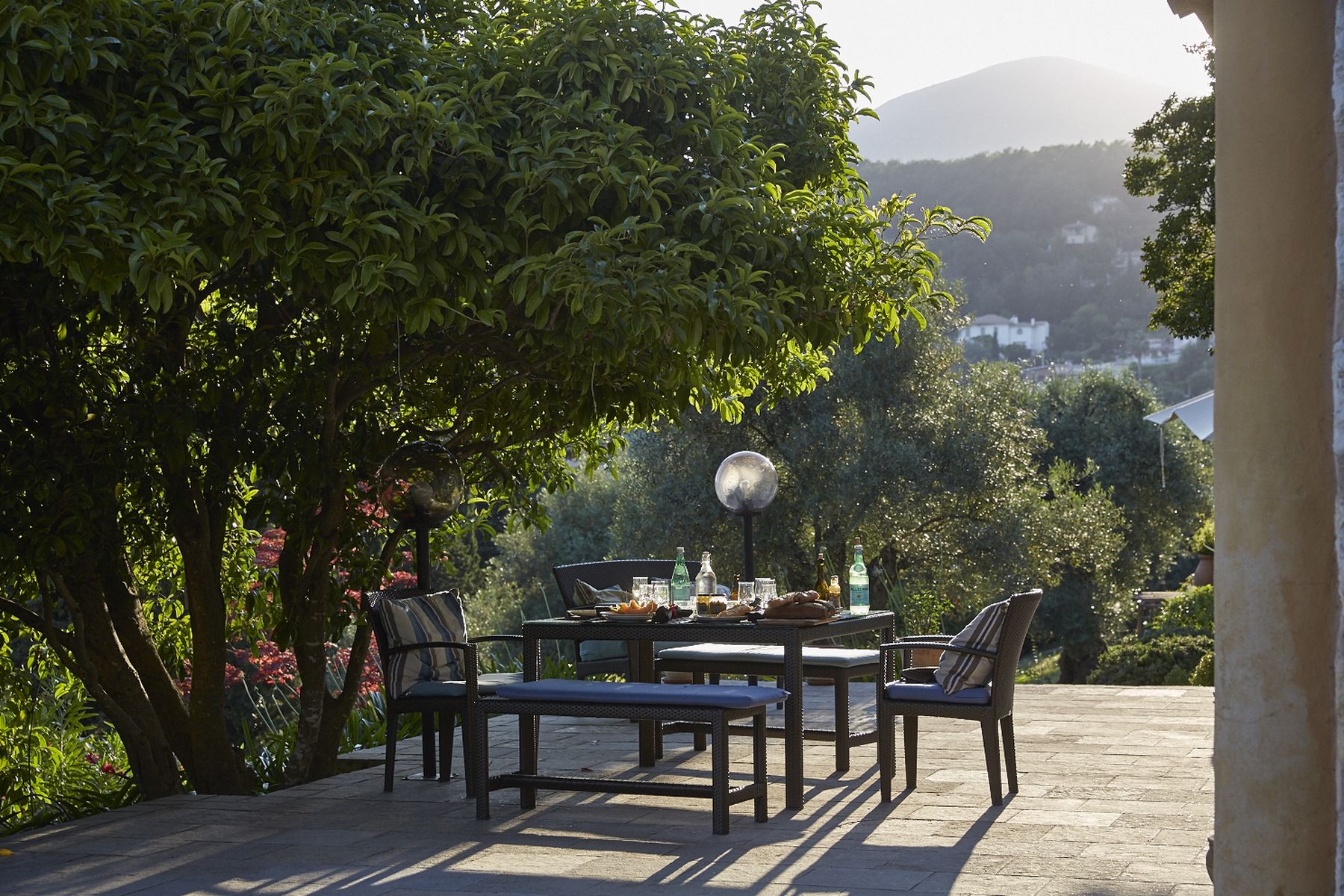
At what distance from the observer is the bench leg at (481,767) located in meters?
5.04

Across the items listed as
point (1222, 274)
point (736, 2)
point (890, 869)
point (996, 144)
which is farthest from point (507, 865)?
point (996, 144)

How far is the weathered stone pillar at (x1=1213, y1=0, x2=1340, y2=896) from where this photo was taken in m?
2.52

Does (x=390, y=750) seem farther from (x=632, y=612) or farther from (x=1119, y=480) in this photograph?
(x=1119, y=480)

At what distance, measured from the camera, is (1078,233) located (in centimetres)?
4316

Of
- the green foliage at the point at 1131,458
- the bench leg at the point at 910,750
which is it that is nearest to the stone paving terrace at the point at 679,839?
the bench leg at the point at 910,750

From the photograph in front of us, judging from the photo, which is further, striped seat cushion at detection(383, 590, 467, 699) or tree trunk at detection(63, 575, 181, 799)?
tree trunk at detection(63, 575, 181, 799)

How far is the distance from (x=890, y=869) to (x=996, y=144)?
108 meters

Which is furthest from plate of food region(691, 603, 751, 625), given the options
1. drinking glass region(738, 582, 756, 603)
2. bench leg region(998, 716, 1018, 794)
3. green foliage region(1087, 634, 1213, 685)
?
green foliage region(1087, 634, 1213, 685)

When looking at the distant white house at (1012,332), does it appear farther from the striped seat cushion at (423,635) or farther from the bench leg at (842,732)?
the striped seat cushion at (423,635)

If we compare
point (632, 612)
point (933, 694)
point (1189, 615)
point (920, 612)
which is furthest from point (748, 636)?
point (1189, 615)

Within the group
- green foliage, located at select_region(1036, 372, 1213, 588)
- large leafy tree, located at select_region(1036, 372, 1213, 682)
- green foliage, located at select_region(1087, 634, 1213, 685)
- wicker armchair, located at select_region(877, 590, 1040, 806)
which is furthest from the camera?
green foliage, located at select_region(1036, 372, 1213, 588)

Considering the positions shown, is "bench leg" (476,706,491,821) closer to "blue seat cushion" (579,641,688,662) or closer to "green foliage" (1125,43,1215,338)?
"blue seat cushion" (579,641,688,662)

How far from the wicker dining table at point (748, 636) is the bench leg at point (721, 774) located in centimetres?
45

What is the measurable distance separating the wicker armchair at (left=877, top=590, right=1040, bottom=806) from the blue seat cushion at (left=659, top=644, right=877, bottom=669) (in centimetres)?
51
